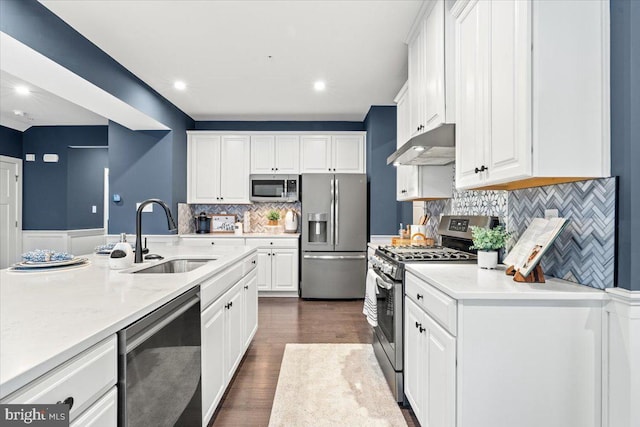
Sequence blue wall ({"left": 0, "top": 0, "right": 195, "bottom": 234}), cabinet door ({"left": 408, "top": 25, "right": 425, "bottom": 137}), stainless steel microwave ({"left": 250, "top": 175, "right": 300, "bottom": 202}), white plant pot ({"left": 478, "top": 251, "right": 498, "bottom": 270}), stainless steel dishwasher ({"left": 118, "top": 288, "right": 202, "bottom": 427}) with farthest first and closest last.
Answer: stainless steel microwave ({"left": 250, "top": 175, "right": 300, "bottom": 202}) → cabinet door ({"left": 408, "top": 25, "right": 425, "bottom": 137}) → blue wall ({"left": 0, "top": 0, "right": 195, "bottom": 234}) → white plant pot ({"left": 478, "top": 251, "right": 498, "bottom": 270}) → stainless steel dishwasher ({"left": 118, "top": 288, "right": 202, "bottom": 427})

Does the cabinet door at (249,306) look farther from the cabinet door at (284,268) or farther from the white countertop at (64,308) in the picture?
the cabinet door at (284,268)

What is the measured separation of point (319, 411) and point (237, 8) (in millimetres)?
2801

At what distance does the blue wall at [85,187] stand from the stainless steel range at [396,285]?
5640 millimetres

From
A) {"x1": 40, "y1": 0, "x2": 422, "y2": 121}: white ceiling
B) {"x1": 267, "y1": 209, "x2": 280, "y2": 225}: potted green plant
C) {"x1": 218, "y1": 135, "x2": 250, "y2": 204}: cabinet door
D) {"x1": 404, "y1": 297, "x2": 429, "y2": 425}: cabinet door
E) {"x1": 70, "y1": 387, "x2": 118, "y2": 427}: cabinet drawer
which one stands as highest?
{"x1": 40, "y1": 0, "x2": 422, "y2": 121}: white ceiling

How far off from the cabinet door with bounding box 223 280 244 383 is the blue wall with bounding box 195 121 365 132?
3.47 metres

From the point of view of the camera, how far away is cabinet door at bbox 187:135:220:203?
212 inches

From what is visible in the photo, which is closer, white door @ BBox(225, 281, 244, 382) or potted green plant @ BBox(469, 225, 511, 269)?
potted green plant @ BBox(469, 225, 511, 269)

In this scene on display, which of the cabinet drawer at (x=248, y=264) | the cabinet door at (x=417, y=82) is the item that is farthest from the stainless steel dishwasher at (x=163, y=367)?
the cabinet door at (x=417, y=82)

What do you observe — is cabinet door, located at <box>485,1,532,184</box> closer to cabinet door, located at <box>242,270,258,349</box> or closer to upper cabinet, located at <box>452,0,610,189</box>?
upper cabinet, located at <box>452,0,610,189</box>

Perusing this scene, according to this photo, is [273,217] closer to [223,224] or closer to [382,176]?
[223,224]

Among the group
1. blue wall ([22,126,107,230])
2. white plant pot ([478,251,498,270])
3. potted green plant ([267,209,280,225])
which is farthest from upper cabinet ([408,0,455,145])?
blue wall ([22,126,107,230])

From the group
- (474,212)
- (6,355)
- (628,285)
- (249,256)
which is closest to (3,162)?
(249,256)

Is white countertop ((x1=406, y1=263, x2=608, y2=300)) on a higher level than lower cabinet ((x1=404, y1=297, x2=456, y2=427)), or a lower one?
higher
